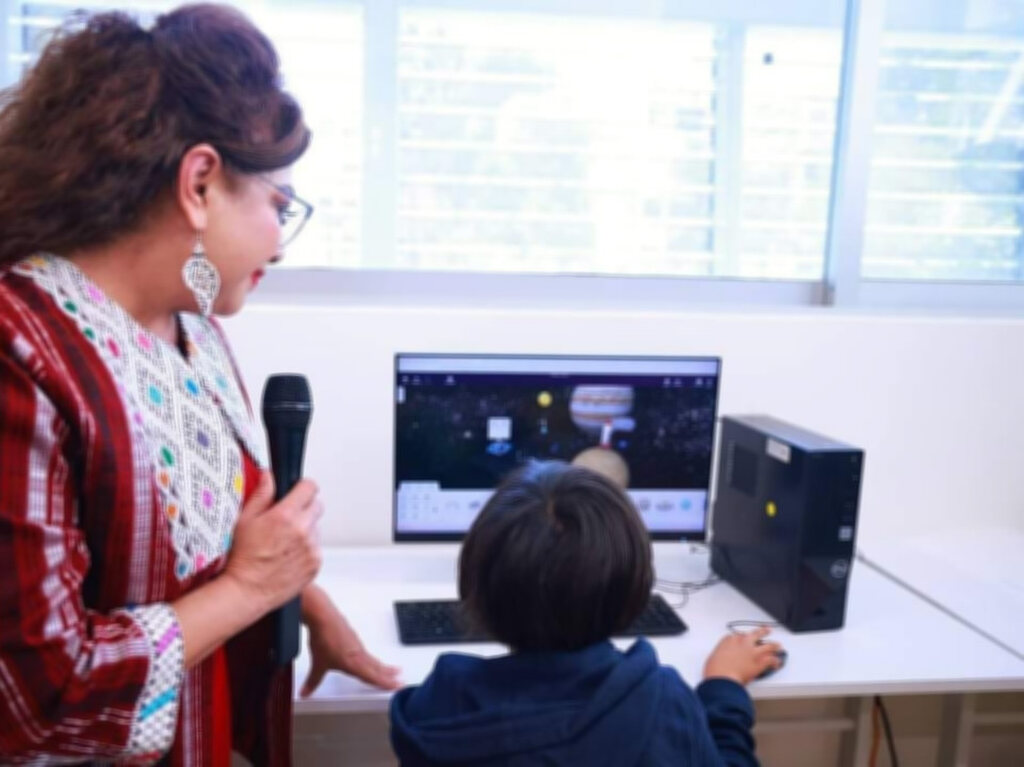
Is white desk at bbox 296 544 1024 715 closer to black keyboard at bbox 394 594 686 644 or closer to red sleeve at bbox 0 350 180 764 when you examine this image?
black keyboard at bbox 394 594 686 644

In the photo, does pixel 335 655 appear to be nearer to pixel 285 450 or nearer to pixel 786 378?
pixel 285 450

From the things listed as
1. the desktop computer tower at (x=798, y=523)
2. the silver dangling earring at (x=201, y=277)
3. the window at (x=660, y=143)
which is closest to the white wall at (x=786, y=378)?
the window at (x=660, y=143)

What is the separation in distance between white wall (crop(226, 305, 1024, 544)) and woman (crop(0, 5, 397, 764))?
911mm

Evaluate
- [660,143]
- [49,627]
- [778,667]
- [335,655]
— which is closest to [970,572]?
[778,667]

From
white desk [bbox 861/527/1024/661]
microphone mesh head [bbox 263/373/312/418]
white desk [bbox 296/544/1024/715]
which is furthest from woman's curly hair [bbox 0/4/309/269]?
white desk [bbox 861/527/1024/661]

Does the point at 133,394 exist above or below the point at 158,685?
above

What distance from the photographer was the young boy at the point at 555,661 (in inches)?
39.8

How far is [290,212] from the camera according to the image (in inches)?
44.5

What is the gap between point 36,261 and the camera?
95 cm

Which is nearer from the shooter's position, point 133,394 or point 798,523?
point 133,394

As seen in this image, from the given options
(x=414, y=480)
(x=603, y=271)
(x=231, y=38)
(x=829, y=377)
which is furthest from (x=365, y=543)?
(x=231, y=38)

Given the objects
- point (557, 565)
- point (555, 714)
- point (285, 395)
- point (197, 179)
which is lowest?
point (555, 714)

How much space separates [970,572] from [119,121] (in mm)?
1896

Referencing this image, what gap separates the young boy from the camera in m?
1.01
